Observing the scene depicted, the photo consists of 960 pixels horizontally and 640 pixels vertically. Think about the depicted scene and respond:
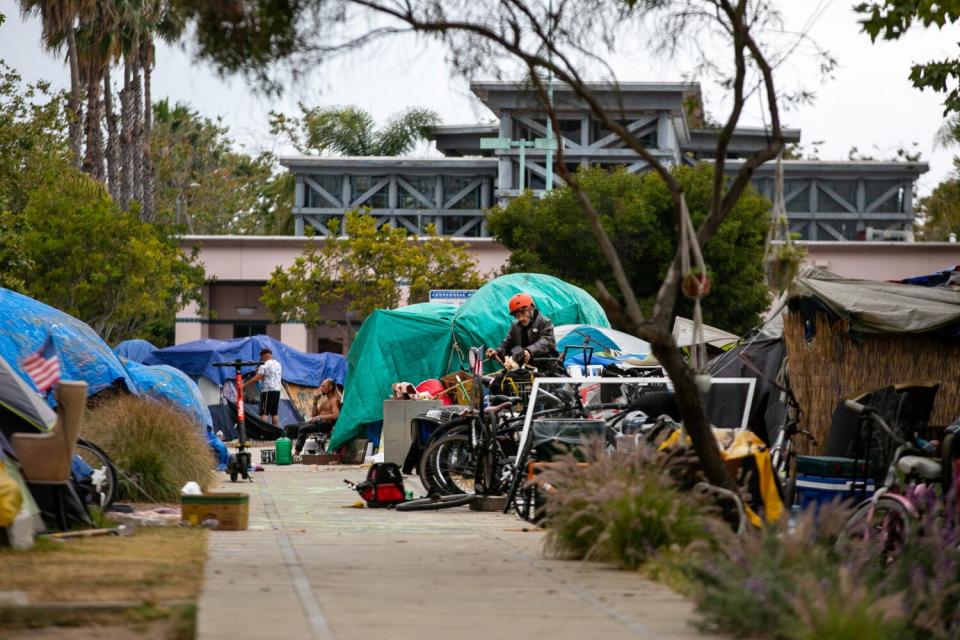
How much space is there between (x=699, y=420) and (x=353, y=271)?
3538 centimetres

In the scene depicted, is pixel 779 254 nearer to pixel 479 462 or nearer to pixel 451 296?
pixel 479 462

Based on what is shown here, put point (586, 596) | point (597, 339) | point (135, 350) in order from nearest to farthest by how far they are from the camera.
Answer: point (586, 596) < point (597, 339) < point (135, 350)

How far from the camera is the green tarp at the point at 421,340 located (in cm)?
2330

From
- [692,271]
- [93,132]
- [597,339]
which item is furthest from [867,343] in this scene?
[93,132]

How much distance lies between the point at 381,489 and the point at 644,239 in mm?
27939

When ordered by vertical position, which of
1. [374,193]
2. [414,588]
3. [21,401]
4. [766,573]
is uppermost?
[374,193]

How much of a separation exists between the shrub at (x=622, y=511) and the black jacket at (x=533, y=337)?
5992mm

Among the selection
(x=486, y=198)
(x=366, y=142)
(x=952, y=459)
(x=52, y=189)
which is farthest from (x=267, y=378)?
(x=366, y=142)

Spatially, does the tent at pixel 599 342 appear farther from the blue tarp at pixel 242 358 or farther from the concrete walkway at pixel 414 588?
A: the blue tarp at pixel 242 358

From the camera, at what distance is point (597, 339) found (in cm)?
2291

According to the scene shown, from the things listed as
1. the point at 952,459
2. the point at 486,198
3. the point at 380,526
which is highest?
the point at 486,198

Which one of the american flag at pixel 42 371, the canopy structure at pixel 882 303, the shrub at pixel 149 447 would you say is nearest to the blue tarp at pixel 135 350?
the shrub at pixel 149 447

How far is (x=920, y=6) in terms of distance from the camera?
11875 mm

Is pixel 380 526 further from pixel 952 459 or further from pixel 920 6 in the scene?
pixel 920 6
